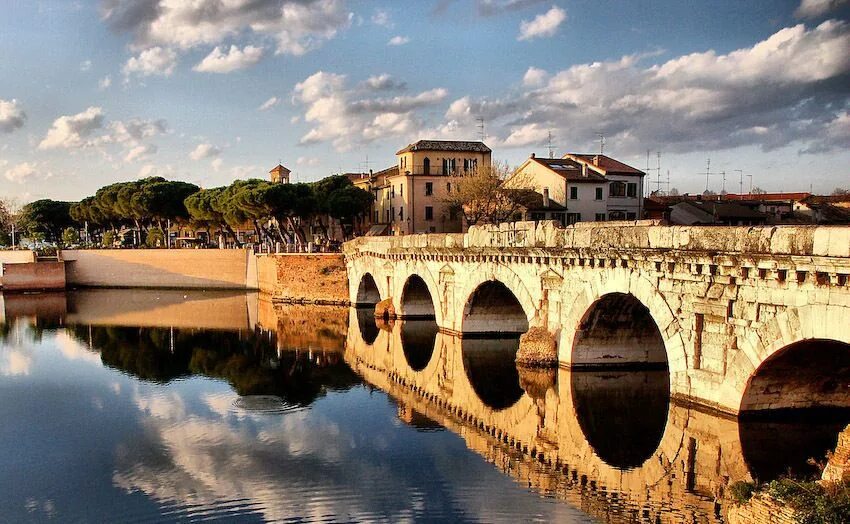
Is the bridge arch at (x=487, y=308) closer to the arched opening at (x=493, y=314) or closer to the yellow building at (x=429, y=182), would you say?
the arched opening at (x=493, y=314)

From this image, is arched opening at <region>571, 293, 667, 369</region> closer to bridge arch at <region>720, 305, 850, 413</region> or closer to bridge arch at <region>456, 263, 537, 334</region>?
bridge arch at <region>456, 263, 537, 334</region>

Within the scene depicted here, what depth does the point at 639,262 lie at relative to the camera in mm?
22141

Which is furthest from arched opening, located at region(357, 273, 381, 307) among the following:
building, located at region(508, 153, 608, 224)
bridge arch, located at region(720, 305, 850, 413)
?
bridge arch, located at region(720, 305, 850, 413)

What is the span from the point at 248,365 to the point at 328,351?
4362 mm

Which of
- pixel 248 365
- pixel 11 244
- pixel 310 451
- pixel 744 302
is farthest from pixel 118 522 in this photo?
pixel 11 244

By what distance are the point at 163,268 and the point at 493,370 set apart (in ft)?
169

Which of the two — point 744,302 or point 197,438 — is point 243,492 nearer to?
point 197,438

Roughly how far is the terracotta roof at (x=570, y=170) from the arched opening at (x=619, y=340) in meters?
31.5

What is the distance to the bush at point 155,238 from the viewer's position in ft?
275

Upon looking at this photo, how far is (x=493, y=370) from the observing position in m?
30.0

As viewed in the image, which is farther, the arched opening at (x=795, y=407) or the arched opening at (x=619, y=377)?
the arched opening at (x=619, y=377)

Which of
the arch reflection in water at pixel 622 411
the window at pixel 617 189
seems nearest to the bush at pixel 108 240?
the window at pixel 617 189

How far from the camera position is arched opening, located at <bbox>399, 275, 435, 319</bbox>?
45.1 m

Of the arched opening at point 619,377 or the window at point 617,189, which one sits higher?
the window at point 617,189
